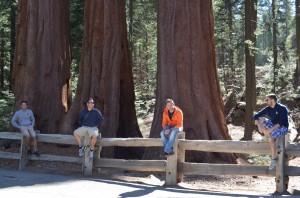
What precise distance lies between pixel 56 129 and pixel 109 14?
444cm

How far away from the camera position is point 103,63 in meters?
14.7

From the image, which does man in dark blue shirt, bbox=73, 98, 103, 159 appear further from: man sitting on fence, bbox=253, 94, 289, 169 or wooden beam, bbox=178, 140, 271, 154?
man sitting on fence, bbox=253, 94, 289, 169

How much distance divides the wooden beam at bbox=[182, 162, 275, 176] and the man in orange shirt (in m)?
0.54

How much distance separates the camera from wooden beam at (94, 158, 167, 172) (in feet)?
32.1

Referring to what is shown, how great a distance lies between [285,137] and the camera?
8.45 metres

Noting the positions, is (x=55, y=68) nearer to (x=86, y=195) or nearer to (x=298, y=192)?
(x=86, y=195)

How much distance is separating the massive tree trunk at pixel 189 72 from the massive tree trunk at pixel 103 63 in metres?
2.20

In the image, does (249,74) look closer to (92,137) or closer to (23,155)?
(92,137)

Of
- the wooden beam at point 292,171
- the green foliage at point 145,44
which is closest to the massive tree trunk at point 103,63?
the wooden beam at point 292,171

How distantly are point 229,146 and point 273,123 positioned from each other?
1.01 m

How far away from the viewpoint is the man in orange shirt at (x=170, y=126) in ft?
30.8

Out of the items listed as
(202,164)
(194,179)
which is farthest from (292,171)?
(194,179)

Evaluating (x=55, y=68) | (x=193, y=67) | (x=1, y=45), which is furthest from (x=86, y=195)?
(x=1, y=45)

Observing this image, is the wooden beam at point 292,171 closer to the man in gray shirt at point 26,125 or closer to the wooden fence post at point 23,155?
the man in gray shirt at point 26,125
